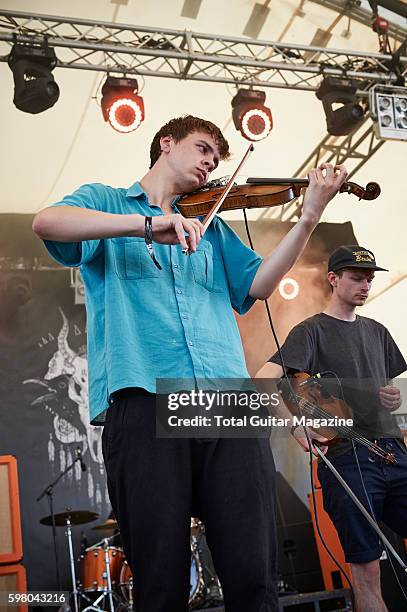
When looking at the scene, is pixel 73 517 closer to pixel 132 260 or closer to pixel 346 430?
pixel 346 430

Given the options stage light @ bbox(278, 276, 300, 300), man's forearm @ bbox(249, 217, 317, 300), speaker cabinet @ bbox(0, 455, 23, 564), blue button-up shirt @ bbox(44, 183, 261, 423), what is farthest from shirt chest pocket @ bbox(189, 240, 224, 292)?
stage light @ bbox(278, 276, 300, 300)

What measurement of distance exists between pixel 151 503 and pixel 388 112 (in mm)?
5120

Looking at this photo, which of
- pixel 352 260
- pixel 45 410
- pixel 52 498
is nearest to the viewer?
pixel 352 260

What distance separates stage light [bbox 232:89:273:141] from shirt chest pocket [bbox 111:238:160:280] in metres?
4.31

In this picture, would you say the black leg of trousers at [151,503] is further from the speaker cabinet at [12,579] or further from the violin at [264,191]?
the speaker cabinet at [12,579]

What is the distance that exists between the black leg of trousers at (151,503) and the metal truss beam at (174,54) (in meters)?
4.34

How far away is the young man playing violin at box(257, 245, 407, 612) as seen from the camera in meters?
2.65

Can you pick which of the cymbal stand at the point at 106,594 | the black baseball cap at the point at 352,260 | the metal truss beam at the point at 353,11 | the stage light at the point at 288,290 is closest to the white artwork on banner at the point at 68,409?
the cymbal stand at the point at 106,594

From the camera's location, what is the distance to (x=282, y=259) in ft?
6.54

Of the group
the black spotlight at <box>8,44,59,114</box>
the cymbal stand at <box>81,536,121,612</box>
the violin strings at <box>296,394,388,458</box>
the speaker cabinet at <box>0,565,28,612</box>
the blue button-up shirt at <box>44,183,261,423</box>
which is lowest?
the cymbal stand at <box>81,536,121,612</box>

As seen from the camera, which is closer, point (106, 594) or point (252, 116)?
point (106, 594)

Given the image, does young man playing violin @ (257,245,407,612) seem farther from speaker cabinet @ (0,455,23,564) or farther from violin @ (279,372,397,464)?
speaker cabinet @ (0,455,23,564)

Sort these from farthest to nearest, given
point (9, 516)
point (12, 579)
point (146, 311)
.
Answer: point (9, 516)
point (12, 579)
point (146, 311)

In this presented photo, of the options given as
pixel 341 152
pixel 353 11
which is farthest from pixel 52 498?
pixel 353 11
